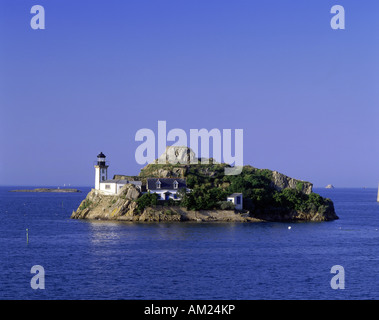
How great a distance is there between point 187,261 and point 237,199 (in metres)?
41.0

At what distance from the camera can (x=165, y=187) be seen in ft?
294

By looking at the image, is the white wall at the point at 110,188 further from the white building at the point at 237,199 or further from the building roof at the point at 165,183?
the white building at the point at 237,199

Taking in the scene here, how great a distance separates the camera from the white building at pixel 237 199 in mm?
88812

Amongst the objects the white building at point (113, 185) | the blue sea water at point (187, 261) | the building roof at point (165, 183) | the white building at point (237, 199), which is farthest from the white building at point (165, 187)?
the blue sea water at point (187, 261)

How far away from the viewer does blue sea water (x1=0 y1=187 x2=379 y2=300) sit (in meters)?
37.5

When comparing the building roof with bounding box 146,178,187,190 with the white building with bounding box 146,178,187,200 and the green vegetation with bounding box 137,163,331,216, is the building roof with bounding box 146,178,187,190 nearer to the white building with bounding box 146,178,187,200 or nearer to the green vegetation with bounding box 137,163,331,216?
the white building with bounding box 146,178,187,200

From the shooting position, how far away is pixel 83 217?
90812 millimetres

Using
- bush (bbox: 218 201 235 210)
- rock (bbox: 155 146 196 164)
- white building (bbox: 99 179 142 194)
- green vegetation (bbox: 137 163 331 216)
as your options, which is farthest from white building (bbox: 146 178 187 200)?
rock (bbox: 155 146 196 164)

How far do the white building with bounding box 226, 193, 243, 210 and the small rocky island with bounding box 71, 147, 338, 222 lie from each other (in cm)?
24

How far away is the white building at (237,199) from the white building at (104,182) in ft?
48.8
